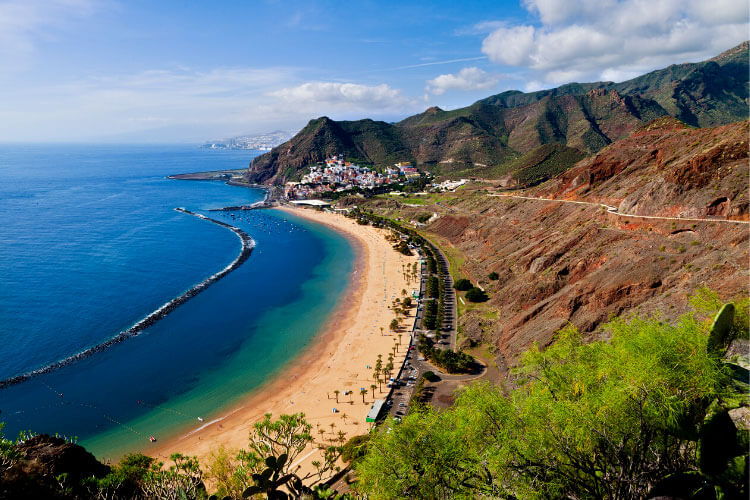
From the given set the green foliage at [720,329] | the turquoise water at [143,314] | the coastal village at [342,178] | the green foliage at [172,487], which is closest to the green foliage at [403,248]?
the turquoise water at [143,314]

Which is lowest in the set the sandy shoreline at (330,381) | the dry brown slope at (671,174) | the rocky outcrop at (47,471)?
the sandy shoreline at (330,381)

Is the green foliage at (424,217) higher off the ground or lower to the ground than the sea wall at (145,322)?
higher

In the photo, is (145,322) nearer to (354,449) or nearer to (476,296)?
(354,449)

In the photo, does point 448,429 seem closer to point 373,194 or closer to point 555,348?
point 555,348

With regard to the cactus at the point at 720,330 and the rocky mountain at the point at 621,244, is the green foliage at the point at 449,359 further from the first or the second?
the cactus at the point at 720,330

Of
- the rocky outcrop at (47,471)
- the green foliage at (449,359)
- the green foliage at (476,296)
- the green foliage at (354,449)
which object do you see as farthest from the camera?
the green foliage at (476,296)

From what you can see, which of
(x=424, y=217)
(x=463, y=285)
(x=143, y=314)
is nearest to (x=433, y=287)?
(x=463, y=285)

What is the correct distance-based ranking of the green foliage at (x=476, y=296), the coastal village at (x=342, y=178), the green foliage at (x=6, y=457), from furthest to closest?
the coastal village at (x=342, y=178)
the green foliage at (x=476, y=296)
the green foliage at (x=6, y=457)
